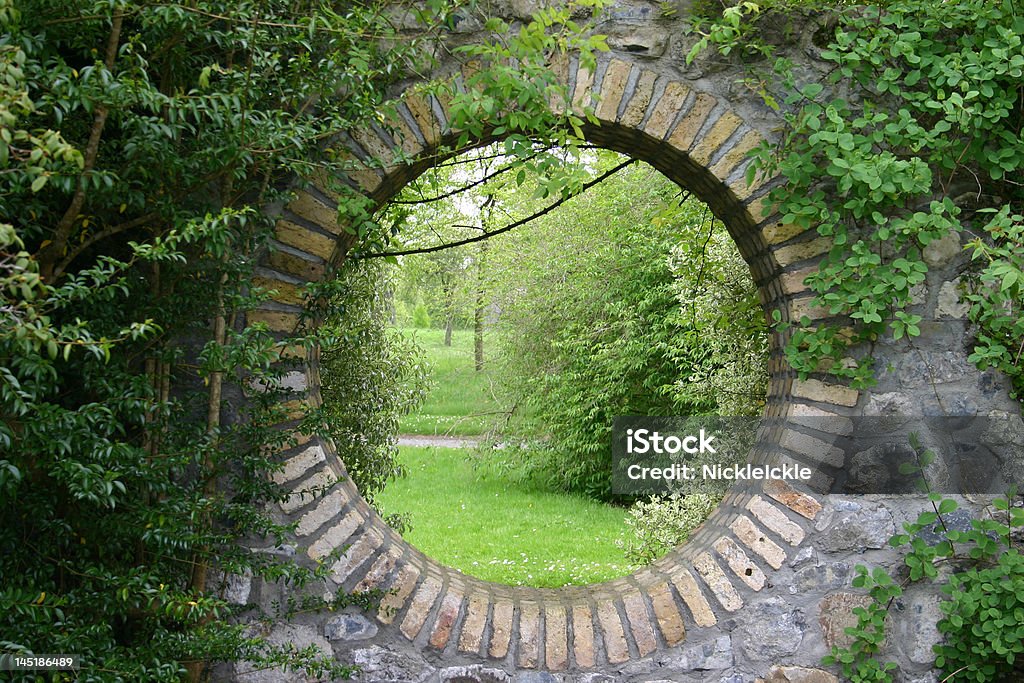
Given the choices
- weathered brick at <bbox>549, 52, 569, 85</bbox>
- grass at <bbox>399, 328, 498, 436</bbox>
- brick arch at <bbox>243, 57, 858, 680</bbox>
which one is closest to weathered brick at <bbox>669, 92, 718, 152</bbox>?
brick arch at <bbox>243, 57, 858, 680</bbox>

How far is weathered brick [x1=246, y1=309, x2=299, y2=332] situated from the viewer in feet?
7.82

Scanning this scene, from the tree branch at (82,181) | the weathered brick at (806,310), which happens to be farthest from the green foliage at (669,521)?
the tree branch at (82,181)

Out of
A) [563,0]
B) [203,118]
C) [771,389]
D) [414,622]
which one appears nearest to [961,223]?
[771,389]

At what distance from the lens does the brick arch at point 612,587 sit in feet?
7.93

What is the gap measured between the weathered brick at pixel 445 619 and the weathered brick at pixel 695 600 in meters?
0.67

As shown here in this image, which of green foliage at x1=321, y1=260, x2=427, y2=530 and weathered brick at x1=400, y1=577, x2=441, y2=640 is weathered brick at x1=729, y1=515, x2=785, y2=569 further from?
green foliage at x1=321, y1=260, x2=427, y2=530

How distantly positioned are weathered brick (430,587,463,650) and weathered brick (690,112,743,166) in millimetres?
1546

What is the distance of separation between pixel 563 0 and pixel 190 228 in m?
1.38

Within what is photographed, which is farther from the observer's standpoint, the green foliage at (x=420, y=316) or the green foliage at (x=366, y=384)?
the green foliage at (x=420, y=316)

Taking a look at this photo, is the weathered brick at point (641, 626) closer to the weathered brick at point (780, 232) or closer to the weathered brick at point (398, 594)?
the weathered brick at point (398, 594)

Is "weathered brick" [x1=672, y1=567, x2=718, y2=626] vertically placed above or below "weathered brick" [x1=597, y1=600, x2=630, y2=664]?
above

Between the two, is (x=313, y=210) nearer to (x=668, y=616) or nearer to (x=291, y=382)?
(x=291, y=382)

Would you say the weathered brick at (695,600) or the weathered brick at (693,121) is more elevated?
the weathered brick at (693,121)

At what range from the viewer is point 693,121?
255 cm
